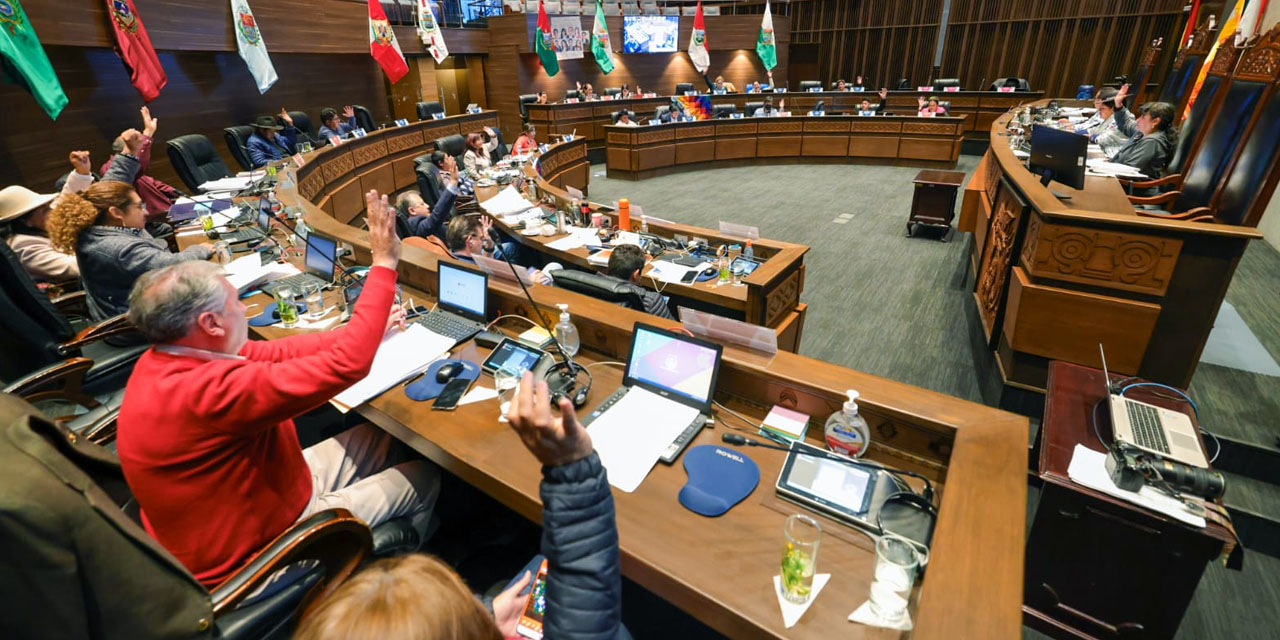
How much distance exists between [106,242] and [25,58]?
3.02 meters

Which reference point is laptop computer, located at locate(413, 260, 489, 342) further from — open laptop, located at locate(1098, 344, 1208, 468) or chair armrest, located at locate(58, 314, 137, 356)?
open laptop, located at locate(1098, 344, 1208, 468)

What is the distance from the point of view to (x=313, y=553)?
53.7 inches

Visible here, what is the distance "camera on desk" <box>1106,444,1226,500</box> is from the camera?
142 centimetres

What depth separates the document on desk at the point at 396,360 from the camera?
1.85m

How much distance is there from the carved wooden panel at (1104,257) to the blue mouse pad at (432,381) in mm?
2602

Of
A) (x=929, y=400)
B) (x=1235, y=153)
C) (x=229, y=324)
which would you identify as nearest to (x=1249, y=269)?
(x=1235, y=153)

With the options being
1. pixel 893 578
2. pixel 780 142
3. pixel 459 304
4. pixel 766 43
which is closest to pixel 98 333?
pixel 459 304

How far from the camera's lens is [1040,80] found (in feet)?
37.7

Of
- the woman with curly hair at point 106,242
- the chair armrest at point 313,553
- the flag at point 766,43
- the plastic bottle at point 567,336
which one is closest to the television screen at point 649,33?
the flag at point 766,43

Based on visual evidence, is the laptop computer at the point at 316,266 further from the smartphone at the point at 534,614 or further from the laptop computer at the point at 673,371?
the smartphone at the point at 534,614

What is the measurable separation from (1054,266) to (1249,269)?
143 inches

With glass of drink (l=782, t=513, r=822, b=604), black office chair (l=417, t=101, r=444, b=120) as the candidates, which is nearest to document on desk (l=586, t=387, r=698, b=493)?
glass of drink (l=782, t=513, r=822, b=604)

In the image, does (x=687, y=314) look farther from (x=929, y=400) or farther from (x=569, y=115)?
(x=569, y=115)

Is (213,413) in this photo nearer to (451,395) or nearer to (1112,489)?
(451,395)
